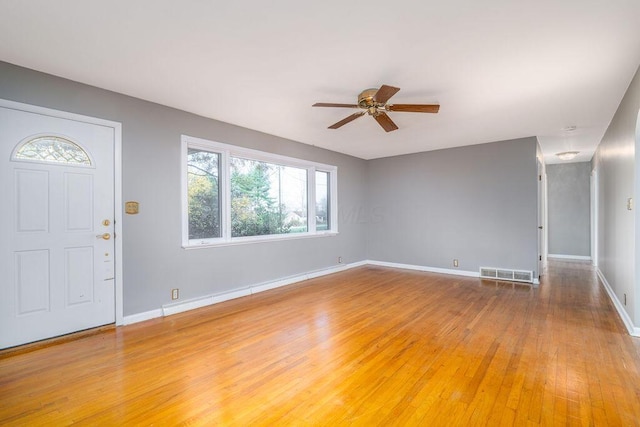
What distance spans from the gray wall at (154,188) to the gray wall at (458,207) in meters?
3.31

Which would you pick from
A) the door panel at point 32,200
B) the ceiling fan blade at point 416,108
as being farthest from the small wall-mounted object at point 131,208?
the ceiling fan blade at point 416,108

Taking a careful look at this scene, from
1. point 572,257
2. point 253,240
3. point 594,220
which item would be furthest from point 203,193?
point 572,257

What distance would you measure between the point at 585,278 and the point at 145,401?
6.99 meters

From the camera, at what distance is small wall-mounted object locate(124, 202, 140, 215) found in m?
3.27

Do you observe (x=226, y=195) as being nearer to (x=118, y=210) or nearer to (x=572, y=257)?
(x=118, y=210)

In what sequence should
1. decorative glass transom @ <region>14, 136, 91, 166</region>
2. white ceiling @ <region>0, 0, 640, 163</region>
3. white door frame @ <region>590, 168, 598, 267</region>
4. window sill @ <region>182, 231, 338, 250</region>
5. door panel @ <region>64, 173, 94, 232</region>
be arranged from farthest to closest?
white door frame @ <region>590, 168, 598, 267</region> < window sill @ <region>182, 231, 338, 250</region> < door panel @ <region>64, 173, 94, 232</region> < decorative glass transom @ <region>14, 136, 91, 166</region> < white ceiling @ <region>0, 0, 640, 163</region>

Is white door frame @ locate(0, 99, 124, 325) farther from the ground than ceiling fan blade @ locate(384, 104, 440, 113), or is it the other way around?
ceiling fan blade @ locate(384, 104, 440, 113)

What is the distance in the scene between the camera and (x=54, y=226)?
9.29 ft

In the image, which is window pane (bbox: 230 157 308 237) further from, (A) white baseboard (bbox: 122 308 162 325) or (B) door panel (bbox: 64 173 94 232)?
(B) door panel (bbox: 64 173 94 232)

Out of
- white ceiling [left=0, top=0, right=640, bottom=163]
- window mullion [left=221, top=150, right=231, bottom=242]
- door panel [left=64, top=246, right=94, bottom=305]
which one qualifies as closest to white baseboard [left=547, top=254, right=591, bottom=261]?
white ceiling [left=0, top=0, right=640, bottom=163]

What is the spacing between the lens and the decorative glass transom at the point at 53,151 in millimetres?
2695

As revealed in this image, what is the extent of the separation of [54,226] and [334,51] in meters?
3.08

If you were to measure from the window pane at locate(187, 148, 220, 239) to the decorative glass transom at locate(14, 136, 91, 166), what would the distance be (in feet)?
3.74

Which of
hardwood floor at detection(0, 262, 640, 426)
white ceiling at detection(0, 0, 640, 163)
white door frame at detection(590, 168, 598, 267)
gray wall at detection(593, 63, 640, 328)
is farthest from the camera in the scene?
white door frame at detection(590, 168, 598, 267)
